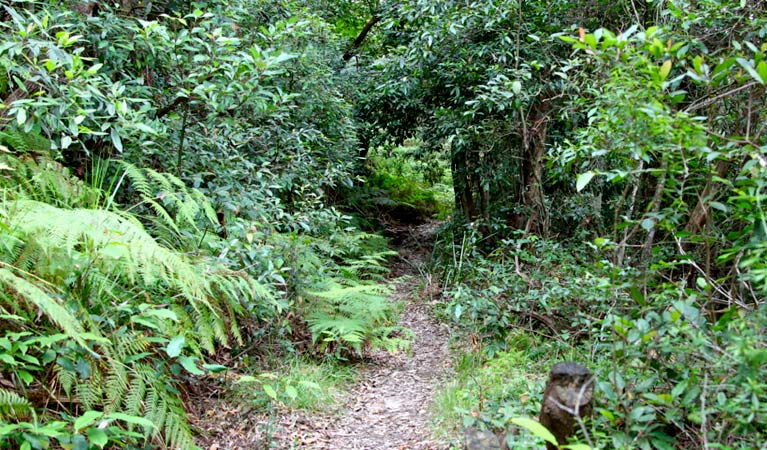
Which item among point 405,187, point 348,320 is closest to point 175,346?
point 348,320

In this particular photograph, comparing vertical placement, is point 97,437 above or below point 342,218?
below

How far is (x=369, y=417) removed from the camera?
14.3ft

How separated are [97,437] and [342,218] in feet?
12.4

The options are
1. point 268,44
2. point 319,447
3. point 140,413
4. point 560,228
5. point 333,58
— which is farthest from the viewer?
point 333,58

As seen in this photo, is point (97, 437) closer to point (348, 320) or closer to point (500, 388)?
point (500, 388)

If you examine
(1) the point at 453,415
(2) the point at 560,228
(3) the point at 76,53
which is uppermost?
(3) the point at 76,53

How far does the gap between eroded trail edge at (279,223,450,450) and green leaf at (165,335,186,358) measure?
1.02m

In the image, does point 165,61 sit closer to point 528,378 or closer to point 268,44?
point 268,44

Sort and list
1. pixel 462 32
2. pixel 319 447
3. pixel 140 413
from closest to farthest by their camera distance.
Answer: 1. pixel 140 413
2. pixel 319 447
3. pixel 462 32

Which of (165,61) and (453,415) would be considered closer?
(453,415)

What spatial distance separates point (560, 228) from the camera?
698cm

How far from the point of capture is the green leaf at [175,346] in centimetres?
320

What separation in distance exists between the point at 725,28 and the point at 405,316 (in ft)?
13.9

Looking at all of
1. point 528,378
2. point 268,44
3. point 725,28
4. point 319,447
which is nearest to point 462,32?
point 268,44
